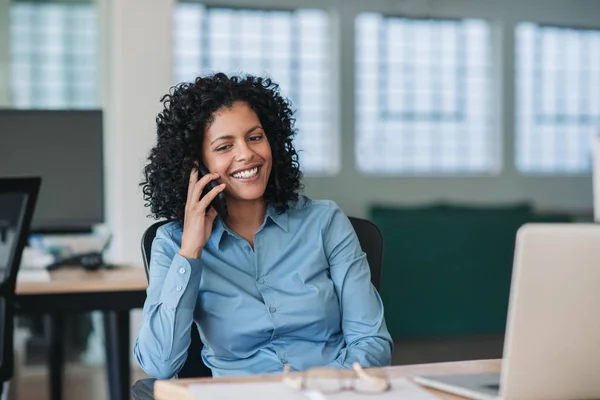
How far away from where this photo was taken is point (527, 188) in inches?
320

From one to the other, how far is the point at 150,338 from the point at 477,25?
686cm

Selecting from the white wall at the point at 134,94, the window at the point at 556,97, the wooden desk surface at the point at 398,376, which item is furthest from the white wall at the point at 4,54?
the wooden desk surface at the point at 398,376

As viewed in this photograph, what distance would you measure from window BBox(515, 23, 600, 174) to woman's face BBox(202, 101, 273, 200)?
6.55m

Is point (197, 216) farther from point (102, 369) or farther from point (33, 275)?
point (102, 369)

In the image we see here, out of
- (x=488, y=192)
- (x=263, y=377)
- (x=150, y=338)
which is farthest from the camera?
(x=488, y=192)

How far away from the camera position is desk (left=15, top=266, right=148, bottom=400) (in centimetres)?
276

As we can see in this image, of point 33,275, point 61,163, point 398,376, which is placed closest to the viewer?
point 398,376

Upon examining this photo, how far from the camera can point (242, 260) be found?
1879 millimetres

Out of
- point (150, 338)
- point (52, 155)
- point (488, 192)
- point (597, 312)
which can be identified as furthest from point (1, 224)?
point (488, 192)

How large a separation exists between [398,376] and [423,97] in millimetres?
6839

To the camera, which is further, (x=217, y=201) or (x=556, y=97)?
(x=556, y=97)

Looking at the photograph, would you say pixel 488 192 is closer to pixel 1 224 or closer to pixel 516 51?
pixel 516 51

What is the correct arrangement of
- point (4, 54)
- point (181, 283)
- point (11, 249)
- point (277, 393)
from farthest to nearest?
point (4, 54) < point (11, 249) < point (181, 283) < point (277, 393)

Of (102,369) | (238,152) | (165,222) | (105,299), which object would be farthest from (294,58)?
(238,152)
